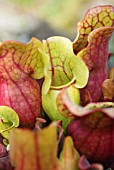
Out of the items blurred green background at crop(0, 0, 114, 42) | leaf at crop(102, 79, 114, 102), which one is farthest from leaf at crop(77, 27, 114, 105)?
blurred green background at crop(0, 0, 114, 42)

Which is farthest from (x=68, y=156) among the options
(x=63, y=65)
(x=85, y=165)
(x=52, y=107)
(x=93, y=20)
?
(x=93, y=20)

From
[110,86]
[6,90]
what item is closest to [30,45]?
[6,90]

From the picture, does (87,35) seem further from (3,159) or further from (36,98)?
(3,159)

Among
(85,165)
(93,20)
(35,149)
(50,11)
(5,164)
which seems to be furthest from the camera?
(50,11)

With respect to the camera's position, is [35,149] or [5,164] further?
[5,164]

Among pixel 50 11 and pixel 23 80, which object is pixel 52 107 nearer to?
pixel 23 80

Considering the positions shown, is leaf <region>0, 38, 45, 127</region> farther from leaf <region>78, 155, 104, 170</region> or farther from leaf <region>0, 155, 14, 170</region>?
leaf <region>78, 155, 104, 170</region>
